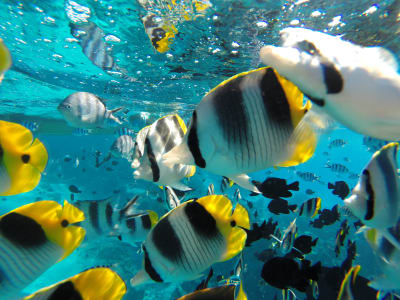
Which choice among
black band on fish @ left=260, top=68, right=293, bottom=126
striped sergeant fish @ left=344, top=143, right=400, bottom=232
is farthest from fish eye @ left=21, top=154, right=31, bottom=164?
striped sergeant fish @ left=344, top=143, right=400, bottom=232

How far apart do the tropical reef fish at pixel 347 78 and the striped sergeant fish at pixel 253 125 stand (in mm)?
320

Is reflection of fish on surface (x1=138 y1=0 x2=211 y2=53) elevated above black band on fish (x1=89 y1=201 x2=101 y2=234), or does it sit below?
above

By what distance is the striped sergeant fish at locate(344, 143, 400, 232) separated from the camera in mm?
1635

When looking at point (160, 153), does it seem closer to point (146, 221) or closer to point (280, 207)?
point (146, 221)

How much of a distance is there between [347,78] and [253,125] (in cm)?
54

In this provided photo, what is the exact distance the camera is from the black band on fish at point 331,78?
2.70 feet

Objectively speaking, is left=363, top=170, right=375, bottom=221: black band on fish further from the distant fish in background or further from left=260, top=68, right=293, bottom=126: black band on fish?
the distant fish in background

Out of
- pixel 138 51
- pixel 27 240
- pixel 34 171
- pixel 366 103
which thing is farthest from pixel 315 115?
pixel 138 51

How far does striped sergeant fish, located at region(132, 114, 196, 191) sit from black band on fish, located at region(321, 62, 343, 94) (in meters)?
1.47

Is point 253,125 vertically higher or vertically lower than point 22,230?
higher

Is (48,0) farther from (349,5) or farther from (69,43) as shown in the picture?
(349,5)

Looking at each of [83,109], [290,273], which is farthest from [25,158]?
[83,109]

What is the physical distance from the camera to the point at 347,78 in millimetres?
809

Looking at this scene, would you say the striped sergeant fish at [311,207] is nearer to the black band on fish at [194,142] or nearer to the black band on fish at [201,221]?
the black band on fish at [201,221]
